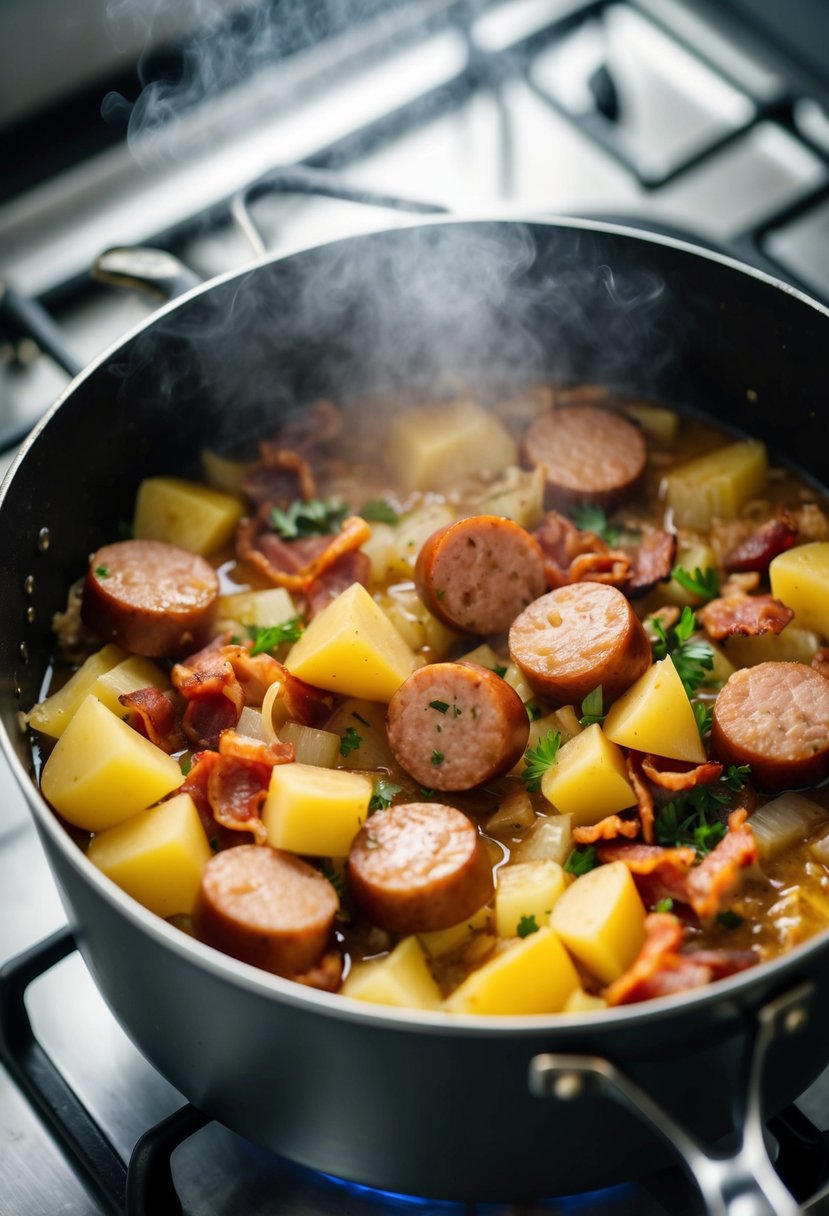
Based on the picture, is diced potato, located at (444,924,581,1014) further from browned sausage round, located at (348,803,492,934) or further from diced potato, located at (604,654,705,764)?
diced potato, located at (604,654,705,764)

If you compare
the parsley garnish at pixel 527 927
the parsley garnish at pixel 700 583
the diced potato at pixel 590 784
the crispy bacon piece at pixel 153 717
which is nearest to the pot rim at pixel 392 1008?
the parsley garnish at pixel 527 927

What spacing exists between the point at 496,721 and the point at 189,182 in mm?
2032

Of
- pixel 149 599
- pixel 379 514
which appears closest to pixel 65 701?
pixel 149 599

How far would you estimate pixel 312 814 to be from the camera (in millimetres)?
2104

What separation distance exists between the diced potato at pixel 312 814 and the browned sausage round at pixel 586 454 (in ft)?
3.22

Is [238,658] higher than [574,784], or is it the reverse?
[238,658]

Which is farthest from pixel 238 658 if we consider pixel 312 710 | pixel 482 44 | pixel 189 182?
pixel 482 44

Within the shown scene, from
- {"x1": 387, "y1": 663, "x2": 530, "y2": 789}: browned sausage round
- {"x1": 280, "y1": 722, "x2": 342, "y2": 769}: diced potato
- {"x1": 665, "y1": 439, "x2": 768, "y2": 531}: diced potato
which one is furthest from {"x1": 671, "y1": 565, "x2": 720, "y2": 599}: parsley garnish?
{"x1": 280, "y1": 722, "x2": 342, "y2": 769}: diced potato

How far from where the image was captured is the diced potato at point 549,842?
2207 mm

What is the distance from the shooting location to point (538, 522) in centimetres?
283

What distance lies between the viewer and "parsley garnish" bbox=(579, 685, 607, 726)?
2346 mm

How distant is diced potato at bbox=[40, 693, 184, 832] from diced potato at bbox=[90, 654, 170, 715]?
19cm

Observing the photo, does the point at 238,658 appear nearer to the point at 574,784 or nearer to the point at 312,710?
the point at 312,710

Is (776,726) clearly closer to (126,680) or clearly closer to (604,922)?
(604,922)
